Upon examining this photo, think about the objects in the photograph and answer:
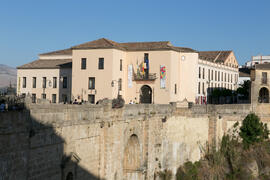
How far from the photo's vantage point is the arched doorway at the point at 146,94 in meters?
52.4

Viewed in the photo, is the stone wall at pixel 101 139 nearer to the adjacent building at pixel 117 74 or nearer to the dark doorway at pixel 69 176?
the dark doorway at pixel 69 176

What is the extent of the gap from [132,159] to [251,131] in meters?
19.9

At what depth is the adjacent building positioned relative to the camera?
4916 cm

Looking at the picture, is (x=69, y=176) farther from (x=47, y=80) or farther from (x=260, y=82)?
(x=260, y=82)

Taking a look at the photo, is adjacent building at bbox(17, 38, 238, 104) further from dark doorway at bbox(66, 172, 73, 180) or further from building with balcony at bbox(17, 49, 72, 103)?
dark doorway at bbox(66, 172, 73, 180)

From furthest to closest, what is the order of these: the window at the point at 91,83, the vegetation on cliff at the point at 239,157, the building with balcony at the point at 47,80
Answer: the building with balcony at the point at 47,80 < the window at the point at 91,83 < the vegetation on cliff at the point at 239,157

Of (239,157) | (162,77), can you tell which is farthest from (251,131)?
(162,77)

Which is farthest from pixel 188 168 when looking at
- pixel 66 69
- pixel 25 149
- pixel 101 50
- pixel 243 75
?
pixel 243 75

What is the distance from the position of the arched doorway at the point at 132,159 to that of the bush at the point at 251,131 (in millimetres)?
18651

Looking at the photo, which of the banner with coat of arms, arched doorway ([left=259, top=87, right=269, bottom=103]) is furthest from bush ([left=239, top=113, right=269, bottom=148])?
the banner with coat of arms

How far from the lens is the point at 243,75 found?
282 ft

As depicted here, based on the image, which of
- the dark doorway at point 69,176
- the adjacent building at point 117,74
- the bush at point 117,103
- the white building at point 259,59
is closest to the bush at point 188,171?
the adjacent building at point 117,74

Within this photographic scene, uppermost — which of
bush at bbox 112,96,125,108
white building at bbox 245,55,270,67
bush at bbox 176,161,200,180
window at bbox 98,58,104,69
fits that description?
white building at bbox 245,55,270,67

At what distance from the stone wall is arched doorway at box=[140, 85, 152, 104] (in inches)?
368
